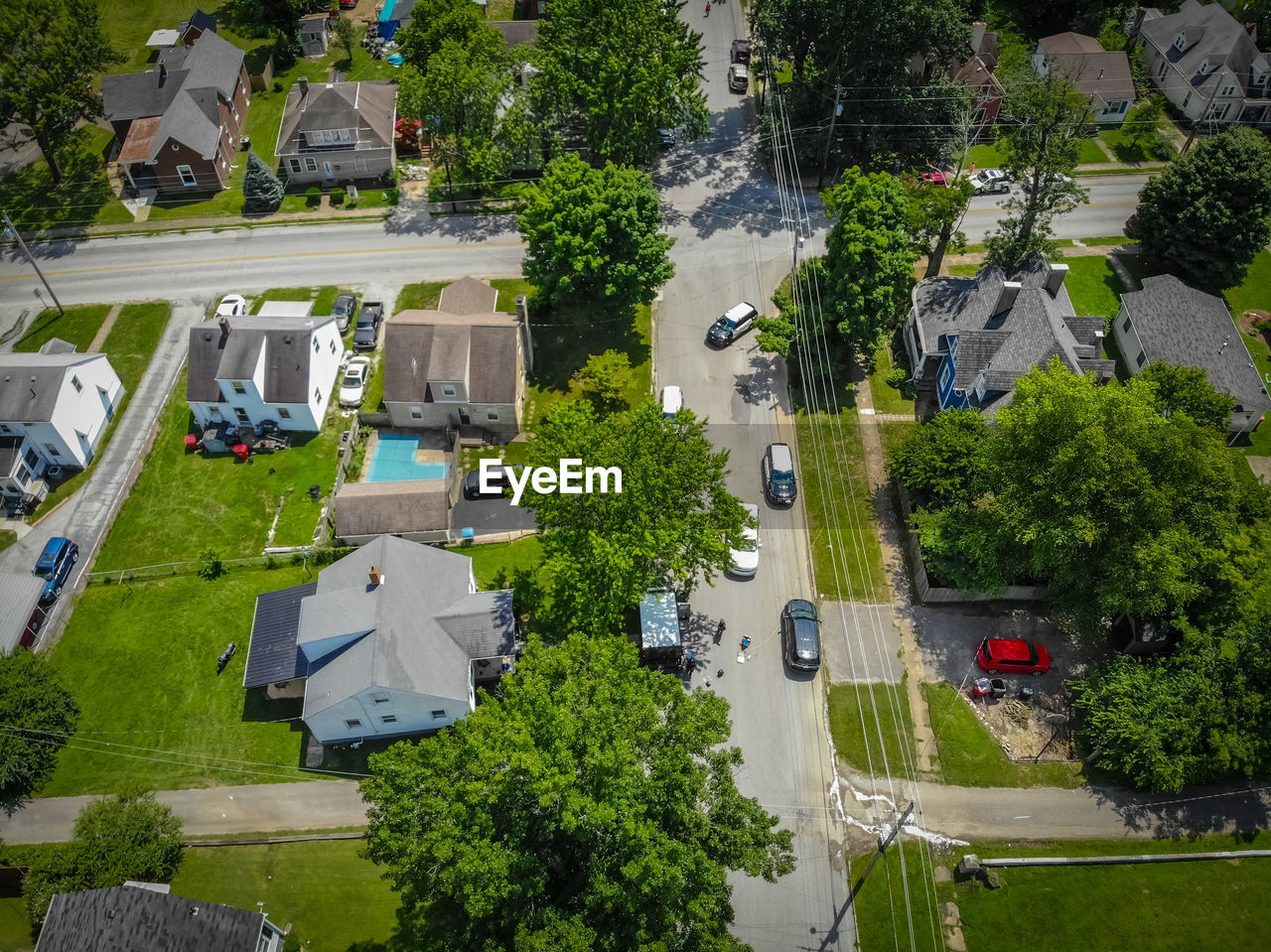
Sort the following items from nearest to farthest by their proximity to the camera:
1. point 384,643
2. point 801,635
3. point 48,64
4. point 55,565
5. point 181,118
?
point 384,643 → point 801,635 → point 55,565 → point 48,64 → point 181,118

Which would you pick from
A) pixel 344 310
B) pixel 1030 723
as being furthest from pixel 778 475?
pixel 344 310

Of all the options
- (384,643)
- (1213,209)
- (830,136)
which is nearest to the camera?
(384,643)

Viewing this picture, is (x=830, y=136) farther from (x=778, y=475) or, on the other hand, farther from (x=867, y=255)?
(x=778, y=475)

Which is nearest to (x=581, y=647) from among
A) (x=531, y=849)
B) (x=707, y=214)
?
(x=531, y=849)

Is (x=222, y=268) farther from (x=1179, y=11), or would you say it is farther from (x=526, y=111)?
(x=1179, y=11)

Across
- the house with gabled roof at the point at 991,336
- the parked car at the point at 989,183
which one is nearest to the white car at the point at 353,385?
the house with gabled roof at the point at 991,336
